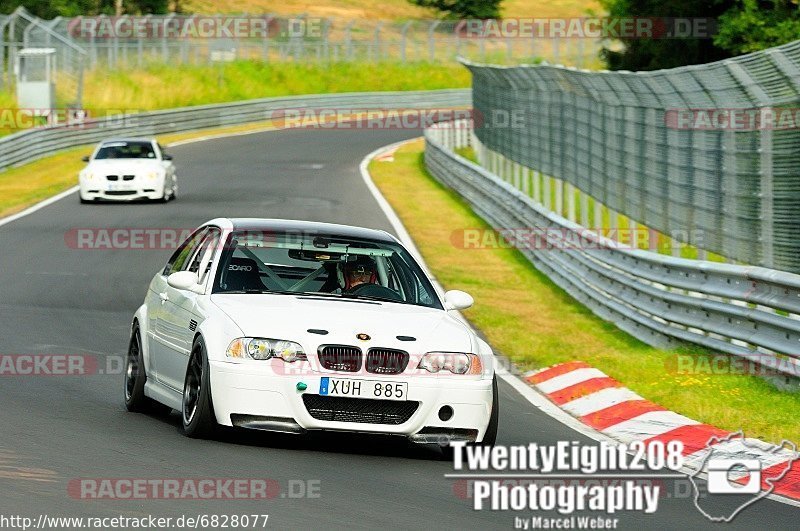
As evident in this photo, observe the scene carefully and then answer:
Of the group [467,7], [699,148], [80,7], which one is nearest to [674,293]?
[699,148]

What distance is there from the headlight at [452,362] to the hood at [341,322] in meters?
0.04

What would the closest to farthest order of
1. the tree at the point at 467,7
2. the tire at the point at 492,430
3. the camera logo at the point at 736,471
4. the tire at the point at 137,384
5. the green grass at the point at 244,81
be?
the camera logo at the point at 736,471 < the tire at the point at 492,430 < the tire at the point at 137,384 < the green grass at the point at 244,81 < the tree at the point at 467,7

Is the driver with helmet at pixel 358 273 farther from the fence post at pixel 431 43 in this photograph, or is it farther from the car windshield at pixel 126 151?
the fence post at pixel 431 43

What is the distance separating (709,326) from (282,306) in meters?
5.74

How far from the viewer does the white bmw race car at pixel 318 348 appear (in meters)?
9.37

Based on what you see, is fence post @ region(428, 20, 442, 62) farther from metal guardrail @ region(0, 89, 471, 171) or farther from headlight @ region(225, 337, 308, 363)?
headlight @ region(225, 337, 308, 363)

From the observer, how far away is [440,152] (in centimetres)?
3681

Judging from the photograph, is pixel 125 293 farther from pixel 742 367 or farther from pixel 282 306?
pixel 282 306

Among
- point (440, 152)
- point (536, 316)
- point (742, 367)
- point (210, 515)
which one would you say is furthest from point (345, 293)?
point (440, 152)

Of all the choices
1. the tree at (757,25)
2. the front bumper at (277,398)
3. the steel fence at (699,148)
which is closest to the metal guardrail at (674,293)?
the steel fence at (699,148)

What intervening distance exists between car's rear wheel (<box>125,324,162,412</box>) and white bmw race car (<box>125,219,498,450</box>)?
61 millimetres

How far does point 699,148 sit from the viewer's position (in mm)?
15633

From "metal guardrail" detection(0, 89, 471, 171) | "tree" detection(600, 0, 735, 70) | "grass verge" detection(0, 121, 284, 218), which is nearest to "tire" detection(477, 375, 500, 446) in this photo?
"grass verge" detection(0, 121, 284, 218)

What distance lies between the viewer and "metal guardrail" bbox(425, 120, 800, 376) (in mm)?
12763
